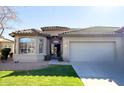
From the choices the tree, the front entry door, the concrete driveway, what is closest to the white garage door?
the concrete driveway

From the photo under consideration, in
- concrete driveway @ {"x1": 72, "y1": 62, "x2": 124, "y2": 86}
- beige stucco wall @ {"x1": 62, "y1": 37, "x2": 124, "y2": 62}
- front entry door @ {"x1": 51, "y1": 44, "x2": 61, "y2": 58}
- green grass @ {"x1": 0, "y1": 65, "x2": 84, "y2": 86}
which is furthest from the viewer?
front entry door @ {"x1": 51, "y1": 44, "x2": 61, "y2": 58}

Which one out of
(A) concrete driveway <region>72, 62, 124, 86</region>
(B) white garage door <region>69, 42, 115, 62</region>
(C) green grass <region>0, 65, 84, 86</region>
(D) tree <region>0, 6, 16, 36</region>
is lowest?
(A) concrete driveway <region>72, 62, 124, 86</region>

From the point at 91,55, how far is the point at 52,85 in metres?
12.6

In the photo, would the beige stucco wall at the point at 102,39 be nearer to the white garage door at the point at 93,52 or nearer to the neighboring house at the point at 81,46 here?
the neighboring house at the point at 81,46

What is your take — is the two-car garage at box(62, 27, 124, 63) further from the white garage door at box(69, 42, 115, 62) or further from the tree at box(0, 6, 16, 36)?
the tree at box(0, 6, 16, 36)

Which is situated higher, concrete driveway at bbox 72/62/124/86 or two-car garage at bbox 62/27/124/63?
two-car garage at bbox 62/27/124/63

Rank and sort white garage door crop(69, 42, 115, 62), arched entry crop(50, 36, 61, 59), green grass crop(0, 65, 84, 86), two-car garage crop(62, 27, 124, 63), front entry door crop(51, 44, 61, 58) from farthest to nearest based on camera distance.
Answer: front entry door crop(51, 44, 61, 58)
arched entry crop(50, 36, 61, 59)
white garage door crop(69, 42, 115, 62)
two-car garage crop(62, 27, 124, 63)
green grass crop(0, 65, 84, 86)

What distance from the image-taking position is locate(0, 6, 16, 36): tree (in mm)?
26578

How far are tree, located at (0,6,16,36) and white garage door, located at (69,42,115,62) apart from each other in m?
13.2

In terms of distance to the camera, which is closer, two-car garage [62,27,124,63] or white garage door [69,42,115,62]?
two-car garage [62,27,124,63]

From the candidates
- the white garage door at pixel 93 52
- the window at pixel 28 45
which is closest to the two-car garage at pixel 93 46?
the white garage door at pixel 93 52

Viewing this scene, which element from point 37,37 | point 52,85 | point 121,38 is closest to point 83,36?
point 121,38

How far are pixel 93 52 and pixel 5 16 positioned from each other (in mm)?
17821

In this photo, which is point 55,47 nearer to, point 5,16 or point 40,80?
point 5,16
